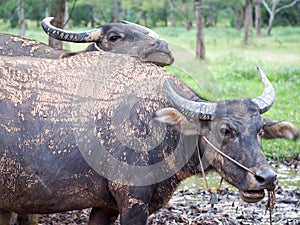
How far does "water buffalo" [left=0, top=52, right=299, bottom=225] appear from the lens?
17.1 feet

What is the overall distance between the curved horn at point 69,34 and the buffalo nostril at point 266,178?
10.9 feet

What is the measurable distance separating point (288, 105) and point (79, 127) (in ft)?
29.4

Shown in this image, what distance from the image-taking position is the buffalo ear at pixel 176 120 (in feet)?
16.8

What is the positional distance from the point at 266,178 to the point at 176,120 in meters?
0.81

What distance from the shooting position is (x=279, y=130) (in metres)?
5.50

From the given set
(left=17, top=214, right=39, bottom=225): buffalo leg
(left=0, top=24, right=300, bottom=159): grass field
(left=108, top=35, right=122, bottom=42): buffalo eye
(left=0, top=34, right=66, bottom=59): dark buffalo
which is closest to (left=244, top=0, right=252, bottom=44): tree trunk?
(left=0, top=24, right=300, bottom=159): grass field

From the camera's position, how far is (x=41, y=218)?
24.7 feet

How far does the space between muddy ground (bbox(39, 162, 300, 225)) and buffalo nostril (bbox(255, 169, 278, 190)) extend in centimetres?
222

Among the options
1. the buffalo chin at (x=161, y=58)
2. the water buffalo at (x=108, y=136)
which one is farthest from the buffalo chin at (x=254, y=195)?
the buffalo chin at (x=161, y=58)

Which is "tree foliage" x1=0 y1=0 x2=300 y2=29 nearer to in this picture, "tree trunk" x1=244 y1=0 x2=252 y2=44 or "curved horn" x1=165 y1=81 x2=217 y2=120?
"tree trunk" x1=244 y1=0 x2=252 y2=44

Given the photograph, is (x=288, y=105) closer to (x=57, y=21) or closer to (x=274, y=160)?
(x=274, y=160)

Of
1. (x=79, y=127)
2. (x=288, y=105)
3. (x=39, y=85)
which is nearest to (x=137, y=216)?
(x=79, y=127)

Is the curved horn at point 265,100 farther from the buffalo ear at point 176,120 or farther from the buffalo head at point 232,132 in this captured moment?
the buffalo ear at point 176,120

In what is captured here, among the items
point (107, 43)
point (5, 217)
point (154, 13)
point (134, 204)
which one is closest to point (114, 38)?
point (107, 43)
